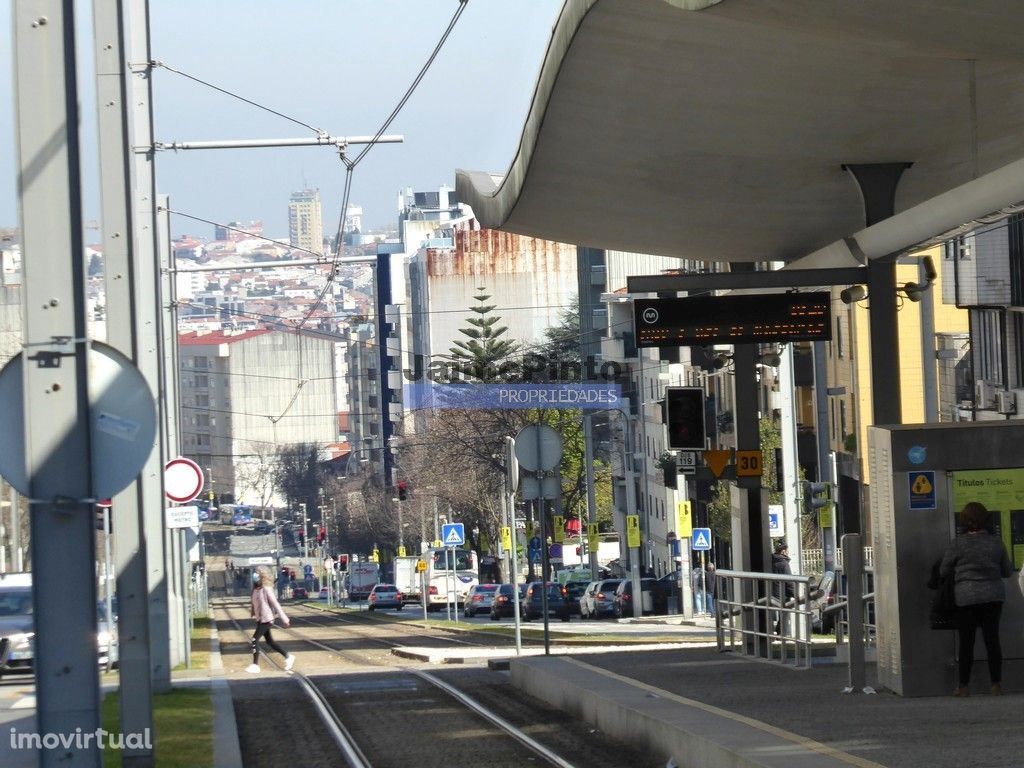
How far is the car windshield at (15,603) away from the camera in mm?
30297

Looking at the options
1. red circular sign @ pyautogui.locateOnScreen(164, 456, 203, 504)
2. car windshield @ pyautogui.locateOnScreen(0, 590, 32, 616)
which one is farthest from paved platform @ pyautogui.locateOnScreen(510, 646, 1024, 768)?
car windshield @ pyautogui.locateOnScreen(0, 590, 32, 616)

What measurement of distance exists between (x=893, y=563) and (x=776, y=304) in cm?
501

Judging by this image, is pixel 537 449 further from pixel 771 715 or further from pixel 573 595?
pixel 573 595

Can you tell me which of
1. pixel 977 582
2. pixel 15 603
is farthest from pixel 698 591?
pixel 977 582

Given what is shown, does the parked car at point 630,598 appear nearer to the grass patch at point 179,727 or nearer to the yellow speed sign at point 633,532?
the yellow speed sign at point 633,532

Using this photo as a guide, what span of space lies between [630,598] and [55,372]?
163ft

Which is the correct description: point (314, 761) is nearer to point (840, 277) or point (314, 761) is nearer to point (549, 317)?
point (840, 277)

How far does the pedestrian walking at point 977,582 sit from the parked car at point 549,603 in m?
44.6

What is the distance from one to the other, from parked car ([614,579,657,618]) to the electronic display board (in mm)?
38670

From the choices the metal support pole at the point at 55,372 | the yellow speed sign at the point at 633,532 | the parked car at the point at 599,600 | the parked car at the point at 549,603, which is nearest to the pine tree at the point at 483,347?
the parked car at the point at 549,603

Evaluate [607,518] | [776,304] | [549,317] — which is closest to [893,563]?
[776,304]

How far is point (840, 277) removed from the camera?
16750 mm

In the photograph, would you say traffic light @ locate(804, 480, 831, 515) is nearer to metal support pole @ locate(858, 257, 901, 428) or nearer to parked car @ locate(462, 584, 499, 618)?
parked car @ locate(462, 584, 499, 618)

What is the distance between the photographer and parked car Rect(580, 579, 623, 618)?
187 feet
